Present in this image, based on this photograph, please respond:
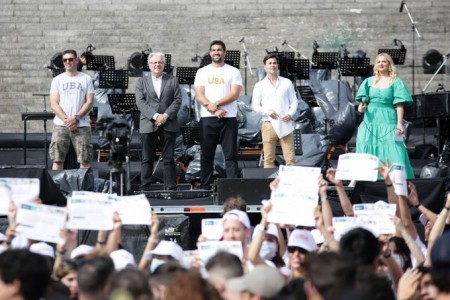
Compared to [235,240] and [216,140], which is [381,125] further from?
[235,240]

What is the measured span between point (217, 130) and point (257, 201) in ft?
5.57

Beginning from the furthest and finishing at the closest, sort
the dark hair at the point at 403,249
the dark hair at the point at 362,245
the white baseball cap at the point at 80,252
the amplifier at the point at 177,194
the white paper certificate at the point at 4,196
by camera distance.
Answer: the amplifier at the point at 177,194
the dark hair at the point at 403,249
the white paper certificate at the point at 4,196
the white baseball cap at the point at 80,252
the dark hair at the point at 362,245

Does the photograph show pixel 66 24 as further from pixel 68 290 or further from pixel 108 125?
pixel 68 290

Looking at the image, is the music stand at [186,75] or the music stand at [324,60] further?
the music stand at [324,60]

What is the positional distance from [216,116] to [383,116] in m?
1.91

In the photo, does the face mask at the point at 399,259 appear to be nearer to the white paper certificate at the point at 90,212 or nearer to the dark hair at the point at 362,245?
the dark hair at the point at 362,245

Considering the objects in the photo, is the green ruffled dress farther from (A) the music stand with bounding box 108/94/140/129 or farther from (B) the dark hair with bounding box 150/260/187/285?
(B) the dark hair with bounding box 150/260/187/285

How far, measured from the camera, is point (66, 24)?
1156 inches

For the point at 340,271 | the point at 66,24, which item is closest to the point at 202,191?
the point at 340,271

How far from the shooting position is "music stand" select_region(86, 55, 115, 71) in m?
22.9

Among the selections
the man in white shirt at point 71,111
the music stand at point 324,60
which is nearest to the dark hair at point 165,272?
the man in white shirt at point 71,111

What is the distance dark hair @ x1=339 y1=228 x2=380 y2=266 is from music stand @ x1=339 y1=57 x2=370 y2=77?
14349 mm

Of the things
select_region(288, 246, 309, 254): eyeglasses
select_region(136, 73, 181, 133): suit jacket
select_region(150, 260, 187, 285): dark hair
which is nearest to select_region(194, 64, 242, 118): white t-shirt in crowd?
select_region(136, 73, 181, 133): suit jacket

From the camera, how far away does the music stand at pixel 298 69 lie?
22.2 m
